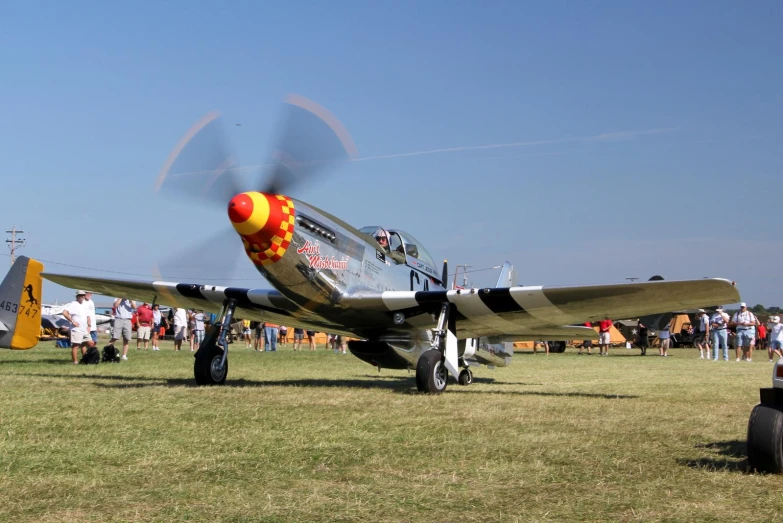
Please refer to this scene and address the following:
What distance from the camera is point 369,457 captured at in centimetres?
594

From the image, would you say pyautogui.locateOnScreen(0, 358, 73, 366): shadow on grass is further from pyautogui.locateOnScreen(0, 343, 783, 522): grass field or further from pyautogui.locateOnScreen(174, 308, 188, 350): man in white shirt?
pyautogui.locateOnScreen(174, 308, 188, 350): man in white shirt

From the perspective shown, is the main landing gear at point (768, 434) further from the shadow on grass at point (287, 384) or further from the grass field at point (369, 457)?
the shadow on grass at point (287, 384)

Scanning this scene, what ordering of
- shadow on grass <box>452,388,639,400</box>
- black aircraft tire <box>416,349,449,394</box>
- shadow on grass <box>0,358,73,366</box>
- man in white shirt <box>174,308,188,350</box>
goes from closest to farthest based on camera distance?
1. shadow on grass <box>452,388,639,400</box>
2. black aircraft tire <box>416,349,449,394</box>
3. shadow on grass <box>0,358,73,366</box>
4. man in white shirt <box>174,308,188,350</box>

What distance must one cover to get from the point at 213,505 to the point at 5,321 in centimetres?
1445

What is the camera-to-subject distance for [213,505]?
4.35 m

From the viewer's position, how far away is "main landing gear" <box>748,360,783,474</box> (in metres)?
5.00

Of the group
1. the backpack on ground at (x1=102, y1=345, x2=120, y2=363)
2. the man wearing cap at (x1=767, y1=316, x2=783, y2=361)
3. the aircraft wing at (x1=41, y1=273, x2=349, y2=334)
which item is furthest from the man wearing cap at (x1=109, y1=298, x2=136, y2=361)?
the man wearing cap at (x1=767, y1=316, x2=783, y2=361)

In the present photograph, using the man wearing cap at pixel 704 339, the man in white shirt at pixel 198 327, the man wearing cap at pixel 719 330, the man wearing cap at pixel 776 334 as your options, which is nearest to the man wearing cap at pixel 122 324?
the man in white shirt at pixel 198 327

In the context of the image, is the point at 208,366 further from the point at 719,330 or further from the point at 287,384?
the point at 719,330

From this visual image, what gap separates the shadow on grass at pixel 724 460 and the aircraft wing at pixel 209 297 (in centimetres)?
748

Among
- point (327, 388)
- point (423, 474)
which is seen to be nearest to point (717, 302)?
point (327, 388)

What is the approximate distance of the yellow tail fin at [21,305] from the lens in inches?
667

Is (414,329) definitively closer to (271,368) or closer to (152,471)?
(271,368)

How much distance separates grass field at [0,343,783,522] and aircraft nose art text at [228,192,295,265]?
196cm
